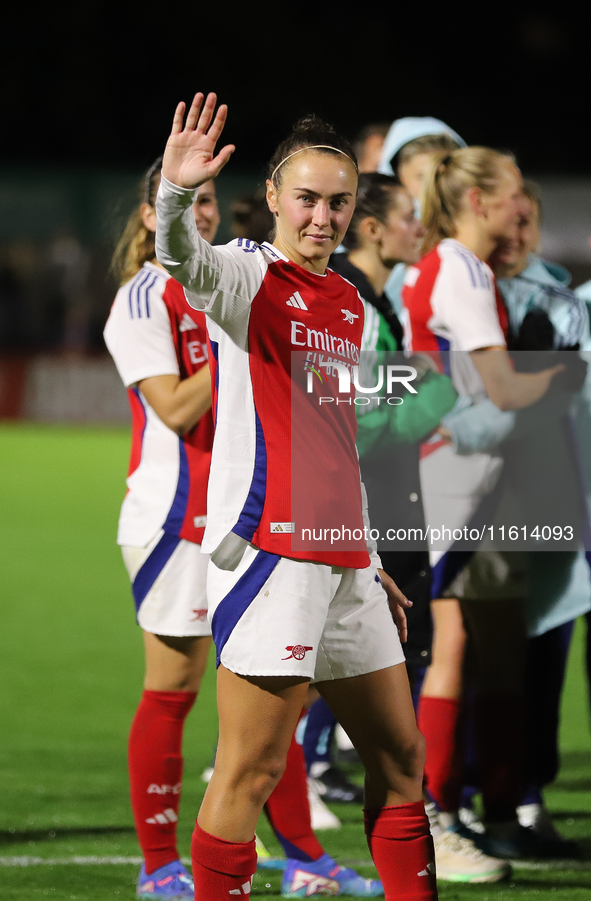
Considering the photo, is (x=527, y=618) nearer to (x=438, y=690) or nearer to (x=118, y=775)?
(x=438, y=690)

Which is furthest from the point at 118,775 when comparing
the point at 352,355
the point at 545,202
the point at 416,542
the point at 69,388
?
the point at 545,202

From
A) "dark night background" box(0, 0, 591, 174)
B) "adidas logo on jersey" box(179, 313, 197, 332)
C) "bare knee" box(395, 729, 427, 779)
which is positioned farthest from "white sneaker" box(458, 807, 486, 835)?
"dark night background" box(0, 0, 591, 174)

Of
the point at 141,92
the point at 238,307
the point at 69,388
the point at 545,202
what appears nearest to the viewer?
the point at 238,307

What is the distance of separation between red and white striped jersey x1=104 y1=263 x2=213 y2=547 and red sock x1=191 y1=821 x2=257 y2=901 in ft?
3.61

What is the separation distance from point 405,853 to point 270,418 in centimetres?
94

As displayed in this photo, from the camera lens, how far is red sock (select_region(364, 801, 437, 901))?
264 centimetres

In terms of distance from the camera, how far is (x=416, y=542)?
3469mm

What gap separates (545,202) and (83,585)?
17.1 metres

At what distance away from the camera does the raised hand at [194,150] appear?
2371mm

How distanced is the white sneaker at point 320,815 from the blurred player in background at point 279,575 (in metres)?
1.64

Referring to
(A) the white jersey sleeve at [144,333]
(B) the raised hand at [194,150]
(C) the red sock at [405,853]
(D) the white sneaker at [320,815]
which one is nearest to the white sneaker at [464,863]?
(D) the white sneaker at [320,815]

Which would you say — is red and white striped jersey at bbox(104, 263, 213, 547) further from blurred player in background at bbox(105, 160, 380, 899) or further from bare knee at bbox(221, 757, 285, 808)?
bare knee at bbox(221, 757, 285, 808)

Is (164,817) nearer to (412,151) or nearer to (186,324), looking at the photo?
(186,324)

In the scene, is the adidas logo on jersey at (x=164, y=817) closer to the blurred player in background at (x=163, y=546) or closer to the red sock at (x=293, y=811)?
the blurred player in background at (x=163, y=546)
